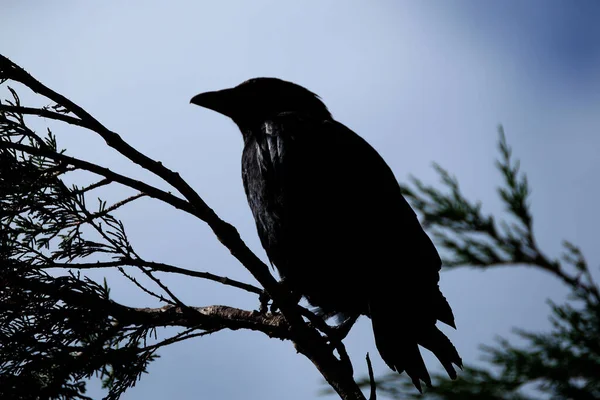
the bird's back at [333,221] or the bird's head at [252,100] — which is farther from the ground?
the bird's head at [252,100]

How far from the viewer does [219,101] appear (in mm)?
5004

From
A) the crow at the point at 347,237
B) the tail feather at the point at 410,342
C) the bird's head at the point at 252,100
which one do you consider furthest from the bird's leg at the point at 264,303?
the bird's head at the point at 252,100

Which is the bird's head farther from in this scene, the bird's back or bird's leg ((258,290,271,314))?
bird's leg ((258,290,271,314))

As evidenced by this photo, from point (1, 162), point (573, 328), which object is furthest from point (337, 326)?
point (573, 328)

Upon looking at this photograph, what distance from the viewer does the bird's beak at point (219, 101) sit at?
4.97 meters

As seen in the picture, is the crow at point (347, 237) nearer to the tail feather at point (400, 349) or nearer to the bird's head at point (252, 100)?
the tail feather at point (400, 349)

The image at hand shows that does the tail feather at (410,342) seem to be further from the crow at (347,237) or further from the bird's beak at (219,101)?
the bird's beak at (219,101)

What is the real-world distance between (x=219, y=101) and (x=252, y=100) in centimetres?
28

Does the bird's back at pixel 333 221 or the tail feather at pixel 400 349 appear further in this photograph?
the bird's back at pixel 333 221

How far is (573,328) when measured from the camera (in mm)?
1389

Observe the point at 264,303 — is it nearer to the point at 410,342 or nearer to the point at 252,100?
the point at 410,342

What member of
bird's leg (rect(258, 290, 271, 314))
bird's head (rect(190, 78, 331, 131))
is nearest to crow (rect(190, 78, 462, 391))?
bird's leg (rect(258, 290, 271, 314))

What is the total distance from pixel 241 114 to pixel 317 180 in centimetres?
134

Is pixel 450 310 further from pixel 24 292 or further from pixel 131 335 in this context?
pixel 24 292
